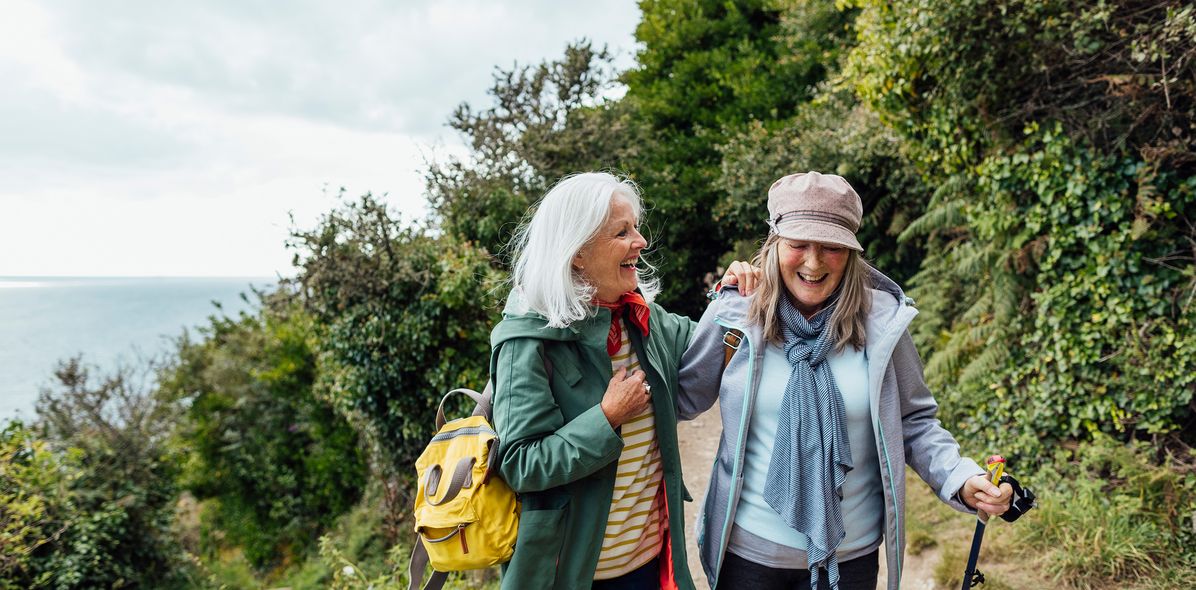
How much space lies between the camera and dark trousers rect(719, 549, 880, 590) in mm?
1851

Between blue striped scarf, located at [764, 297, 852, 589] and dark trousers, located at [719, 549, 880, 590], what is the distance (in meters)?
0.07

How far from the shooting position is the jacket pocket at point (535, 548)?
5.62ft

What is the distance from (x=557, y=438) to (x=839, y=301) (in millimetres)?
883

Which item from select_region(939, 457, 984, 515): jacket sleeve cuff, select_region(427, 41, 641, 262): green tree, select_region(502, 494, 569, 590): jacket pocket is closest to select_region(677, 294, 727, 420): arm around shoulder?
select_region(502, 494, 569, 590): jacket pocket

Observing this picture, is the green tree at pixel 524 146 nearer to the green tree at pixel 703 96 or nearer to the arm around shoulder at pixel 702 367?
the green tree at pixel 703 96

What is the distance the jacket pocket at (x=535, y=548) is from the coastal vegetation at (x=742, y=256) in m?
0.86

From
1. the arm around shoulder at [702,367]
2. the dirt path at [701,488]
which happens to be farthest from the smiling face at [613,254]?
the dirt path at [701,488]

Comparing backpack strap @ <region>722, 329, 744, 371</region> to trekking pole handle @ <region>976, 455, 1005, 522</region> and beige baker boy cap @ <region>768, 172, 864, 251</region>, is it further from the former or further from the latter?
trekking pole handle @ <region>976, 455, 1005, 522</region>

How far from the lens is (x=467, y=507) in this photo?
1.67 m

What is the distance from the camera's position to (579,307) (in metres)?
1.74

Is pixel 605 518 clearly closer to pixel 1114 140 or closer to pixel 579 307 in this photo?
pixel 579 307

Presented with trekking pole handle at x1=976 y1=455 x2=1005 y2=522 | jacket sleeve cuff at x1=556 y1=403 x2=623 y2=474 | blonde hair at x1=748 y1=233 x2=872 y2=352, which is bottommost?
trekking pole handle at x1=976 y1=455 x2=1005 y2=522

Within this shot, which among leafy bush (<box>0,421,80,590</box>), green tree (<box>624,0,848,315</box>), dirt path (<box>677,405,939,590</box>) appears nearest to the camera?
dirt path (<box>677,405,939,590</box>)

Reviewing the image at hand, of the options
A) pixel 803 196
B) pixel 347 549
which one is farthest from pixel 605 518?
pixel 347 549
